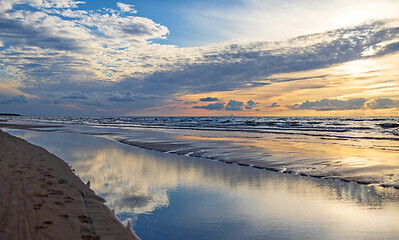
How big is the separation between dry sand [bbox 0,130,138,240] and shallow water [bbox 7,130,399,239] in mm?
456

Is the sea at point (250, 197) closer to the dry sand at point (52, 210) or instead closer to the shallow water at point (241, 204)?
the shallow water at point (241, 204)

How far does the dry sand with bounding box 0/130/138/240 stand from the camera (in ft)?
15.7

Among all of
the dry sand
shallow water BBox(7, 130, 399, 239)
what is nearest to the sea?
shallow water BBox(7, 130, 399, 239)

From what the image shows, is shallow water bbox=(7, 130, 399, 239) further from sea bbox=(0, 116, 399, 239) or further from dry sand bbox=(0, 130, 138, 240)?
dry sand bbox=(0, 130, 138, 240)

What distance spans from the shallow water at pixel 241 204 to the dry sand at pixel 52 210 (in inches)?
Answer: 18.0

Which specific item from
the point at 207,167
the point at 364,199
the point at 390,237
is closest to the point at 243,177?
the point at 207,167

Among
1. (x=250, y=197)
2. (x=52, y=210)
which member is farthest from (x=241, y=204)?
(x=52, y=210)

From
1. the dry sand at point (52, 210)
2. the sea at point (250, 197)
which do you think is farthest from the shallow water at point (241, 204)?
the dry sand at point (52, 210)

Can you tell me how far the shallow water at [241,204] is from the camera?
5.37 metres

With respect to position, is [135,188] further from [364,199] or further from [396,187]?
[396,187]

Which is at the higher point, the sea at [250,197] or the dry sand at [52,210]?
the dry sand at [52,210]

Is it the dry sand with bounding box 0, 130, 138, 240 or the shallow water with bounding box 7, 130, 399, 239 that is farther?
A: the shallow water with bounding box 7, 130, 399, 239

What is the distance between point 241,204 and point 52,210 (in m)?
4.51

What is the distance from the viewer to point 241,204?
6.93 meters
